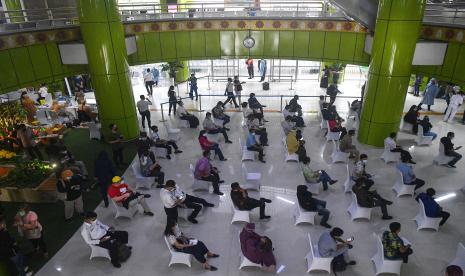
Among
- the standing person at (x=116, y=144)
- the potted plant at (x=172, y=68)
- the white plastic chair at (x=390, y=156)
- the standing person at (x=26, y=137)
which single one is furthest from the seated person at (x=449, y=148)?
the potted plant at (x=172, y=68)

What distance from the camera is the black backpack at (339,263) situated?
6793 mm

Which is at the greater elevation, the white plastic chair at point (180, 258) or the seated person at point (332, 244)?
the seated person at point (332, 244)

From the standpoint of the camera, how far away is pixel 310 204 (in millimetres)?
7965

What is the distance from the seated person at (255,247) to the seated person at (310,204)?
161 centimetres

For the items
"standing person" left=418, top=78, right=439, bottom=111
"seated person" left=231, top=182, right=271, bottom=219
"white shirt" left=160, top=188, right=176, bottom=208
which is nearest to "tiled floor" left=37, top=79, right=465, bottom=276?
"seated person" left=231, top=182, right=271, bottom=219

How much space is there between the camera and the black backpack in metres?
6.79

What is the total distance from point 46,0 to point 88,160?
16022mm

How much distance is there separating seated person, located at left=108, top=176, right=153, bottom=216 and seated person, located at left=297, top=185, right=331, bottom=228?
3.93 meters

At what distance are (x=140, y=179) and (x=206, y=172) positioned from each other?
1949mm

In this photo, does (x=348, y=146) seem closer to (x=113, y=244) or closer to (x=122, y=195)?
Result: (x=122, y=195)

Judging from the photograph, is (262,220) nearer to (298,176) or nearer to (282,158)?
(298,176)

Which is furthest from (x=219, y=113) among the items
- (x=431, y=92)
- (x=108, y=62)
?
(x=431, y=92)

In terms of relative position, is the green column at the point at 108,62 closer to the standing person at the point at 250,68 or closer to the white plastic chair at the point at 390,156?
the white plastic chair at the point at 390,156

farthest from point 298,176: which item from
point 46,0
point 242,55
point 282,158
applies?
point 46,0
